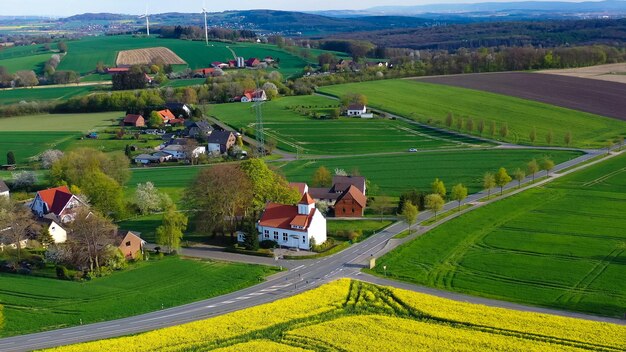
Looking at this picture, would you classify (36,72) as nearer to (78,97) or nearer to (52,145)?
(78,97)

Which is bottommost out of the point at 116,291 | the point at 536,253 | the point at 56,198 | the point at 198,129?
the point at 116,291

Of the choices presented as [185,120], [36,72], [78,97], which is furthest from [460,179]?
[36,72]

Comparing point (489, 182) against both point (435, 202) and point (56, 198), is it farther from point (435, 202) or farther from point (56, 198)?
point (56, 198)

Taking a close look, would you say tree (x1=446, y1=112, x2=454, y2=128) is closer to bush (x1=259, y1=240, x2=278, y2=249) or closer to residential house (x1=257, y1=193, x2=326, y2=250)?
residential house (x1=257, y1=193, x2=326, y2=250)

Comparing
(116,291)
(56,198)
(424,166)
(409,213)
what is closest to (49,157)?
(56,198)

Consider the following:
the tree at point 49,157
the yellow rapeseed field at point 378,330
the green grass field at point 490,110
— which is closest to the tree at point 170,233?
the yellow rapeseed field at point 378,330

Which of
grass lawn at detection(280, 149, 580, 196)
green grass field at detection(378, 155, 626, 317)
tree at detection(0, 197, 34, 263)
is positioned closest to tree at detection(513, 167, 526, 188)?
green grass field at detection(378, 155, 626, 317)
